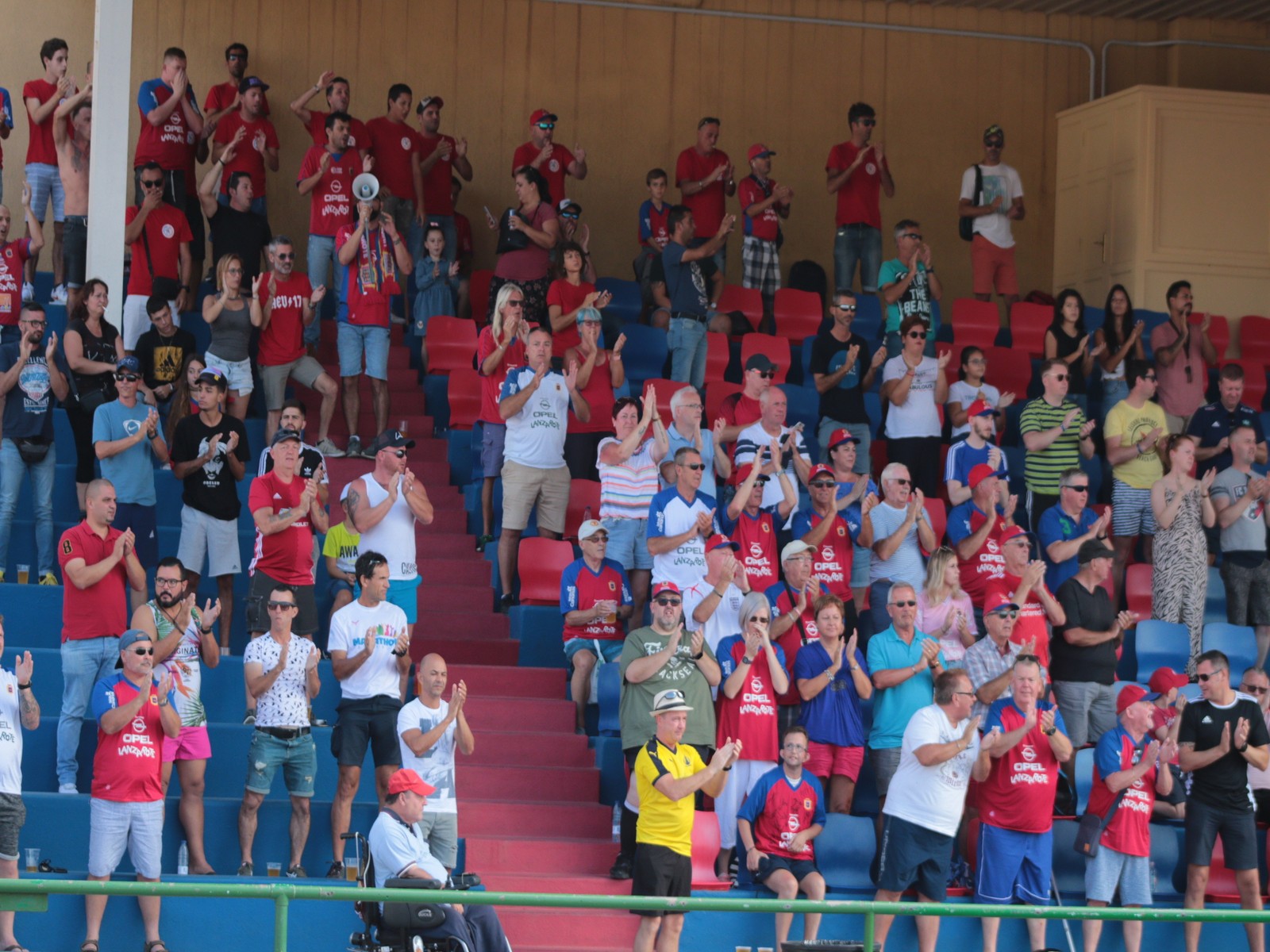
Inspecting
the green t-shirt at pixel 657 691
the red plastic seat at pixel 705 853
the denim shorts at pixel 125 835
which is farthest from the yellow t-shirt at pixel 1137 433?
the denim shorts at pixel 125 835

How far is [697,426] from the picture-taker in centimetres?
1105

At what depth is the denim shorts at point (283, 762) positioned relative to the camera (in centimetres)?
881

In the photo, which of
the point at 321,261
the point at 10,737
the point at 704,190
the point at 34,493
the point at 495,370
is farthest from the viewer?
the point at 704,190

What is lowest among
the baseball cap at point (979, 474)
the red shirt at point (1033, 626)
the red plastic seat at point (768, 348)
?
the red shirt at point (1033, 626)

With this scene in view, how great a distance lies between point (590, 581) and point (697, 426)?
1.52 meters

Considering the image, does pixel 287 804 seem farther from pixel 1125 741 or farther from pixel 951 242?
pixel 951 242

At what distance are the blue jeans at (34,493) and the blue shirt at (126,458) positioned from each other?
2.06 ft

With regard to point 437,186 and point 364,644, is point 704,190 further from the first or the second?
point 364,644

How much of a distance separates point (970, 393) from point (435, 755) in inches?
226

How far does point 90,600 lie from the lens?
9.17 metres

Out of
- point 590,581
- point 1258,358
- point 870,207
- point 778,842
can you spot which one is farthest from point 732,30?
point 778,842

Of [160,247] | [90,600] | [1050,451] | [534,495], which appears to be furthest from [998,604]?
[160,247]

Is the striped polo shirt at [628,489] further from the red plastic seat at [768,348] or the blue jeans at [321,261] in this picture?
the blue jeans at [321,261]

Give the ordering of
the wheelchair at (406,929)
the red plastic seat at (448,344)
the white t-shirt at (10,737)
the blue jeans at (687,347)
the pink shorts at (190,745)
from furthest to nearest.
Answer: the red plastic seat at (448,344) → the blue jeans at (687,347) → the pink shorts at (190,745) → the white t-shirt at (10,737) → the wheelchair at (406,929)
